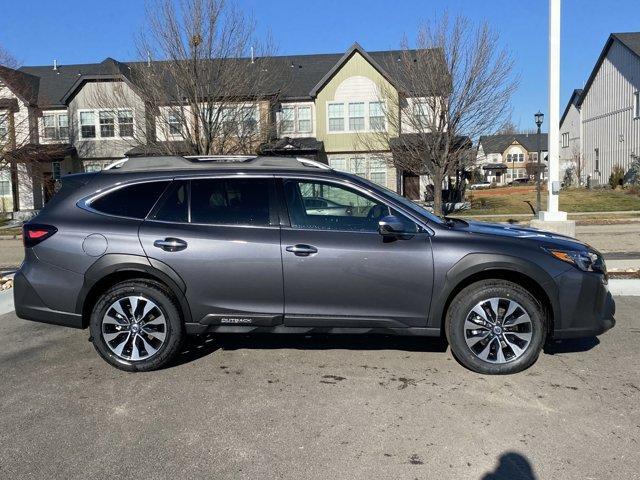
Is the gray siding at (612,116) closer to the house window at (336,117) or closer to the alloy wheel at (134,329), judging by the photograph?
the house window at (336,117)

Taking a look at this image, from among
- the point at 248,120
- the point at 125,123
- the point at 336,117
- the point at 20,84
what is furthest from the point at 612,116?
the point at 20,84

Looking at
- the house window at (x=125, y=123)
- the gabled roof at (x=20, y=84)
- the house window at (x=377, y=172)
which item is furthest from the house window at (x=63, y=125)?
the house window at (x=377, y=172)

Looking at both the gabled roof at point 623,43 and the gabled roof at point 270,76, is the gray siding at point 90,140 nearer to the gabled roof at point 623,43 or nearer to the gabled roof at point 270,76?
the gabled roof at point 270,76

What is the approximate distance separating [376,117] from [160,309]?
78.5 feet

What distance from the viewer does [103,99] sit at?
71.6 ft

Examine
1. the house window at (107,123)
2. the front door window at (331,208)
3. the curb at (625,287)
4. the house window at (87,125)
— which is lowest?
Result: the curb at (625,287)

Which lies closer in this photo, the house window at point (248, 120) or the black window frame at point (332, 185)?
the black window frame at point (332, 185)

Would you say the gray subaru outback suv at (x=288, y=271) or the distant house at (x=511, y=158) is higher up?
the distant house at (x=511, y=158)

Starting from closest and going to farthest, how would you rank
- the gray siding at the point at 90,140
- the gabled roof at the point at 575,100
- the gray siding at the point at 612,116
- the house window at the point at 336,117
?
1. the gray siding at the point at 90,140
2. the house window at the point at 336,117
3. the gray siding at the point at 612,116
4. the gabled roof at the point at 575,100

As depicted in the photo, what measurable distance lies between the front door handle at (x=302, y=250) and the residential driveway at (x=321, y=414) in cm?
104

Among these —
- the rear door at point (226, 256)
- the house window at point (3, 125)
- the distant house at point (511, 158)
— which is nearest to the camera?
the rear door at point (226, 256)

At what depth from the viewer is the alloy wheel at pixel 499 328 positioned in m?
4.57

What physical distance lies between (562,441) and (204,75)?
16.7 m

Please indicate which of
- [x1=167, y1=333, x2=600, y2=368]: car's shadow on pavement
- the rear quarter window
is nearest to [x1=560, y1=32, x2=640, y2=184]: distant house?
[x1=167, y1=333, x2=600, y2=368]: car's shadow on pavement
